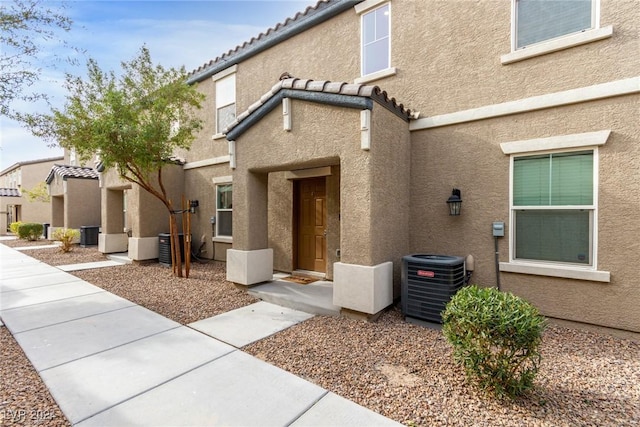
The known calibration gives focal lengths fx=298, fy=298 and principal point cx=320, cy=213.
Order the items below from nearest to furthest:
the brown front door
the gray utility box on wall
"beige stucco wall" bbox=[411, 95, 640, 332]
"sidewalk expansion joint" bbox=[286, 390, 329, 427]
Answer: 1. "sidewalk expansion joint" bbox=[286, 390, 329, 427]
2. "beige stucco wall" bbox=[411, 95, 640, 332]
3. the gray utility box on wall
4. the brown front door

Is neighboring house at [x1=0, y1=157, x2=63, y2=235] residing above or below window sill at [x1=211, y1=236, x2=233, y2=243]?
above

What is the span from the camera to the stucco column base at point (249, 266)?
6.82 metres

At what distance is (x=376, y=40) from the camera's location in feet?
22.6

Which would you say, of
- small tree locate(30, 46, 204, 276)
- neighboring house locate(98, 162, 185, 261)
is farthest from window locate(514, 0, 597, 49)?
neighboring house locate(98, 162, 185, 261)

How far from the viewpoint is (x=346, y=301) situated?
5.25m

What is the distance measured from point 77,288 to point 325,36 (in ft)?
29.0

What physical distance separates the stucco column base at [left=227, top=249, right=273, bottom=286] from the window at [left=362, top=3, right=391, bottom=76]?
499 centimetres

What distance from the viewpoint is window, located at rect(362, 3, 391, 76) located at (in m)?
6.72

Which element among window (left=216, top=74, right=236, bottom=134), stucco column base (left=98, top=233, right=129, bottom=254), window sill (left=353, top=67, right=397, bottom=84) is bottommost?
stucco column base (left=98, top=233, right=129, bottom=254)

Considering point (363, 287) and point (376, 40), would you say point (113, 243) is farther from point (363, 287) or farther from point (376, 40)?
point (376, 40)

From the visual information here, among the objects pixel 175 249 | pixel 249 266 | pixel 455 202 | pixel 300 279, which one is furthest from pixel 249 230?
pixel 455 202

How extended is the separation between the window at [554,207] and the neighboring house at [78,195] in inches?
734

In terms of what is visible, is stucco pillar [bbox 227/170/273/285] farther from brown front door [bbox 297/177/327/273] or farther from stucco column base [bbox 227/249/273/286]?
brown front door [bbox 297/177/327/273]

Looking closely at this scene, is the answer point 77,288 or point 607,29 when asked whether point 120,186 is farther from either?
point 607,29
